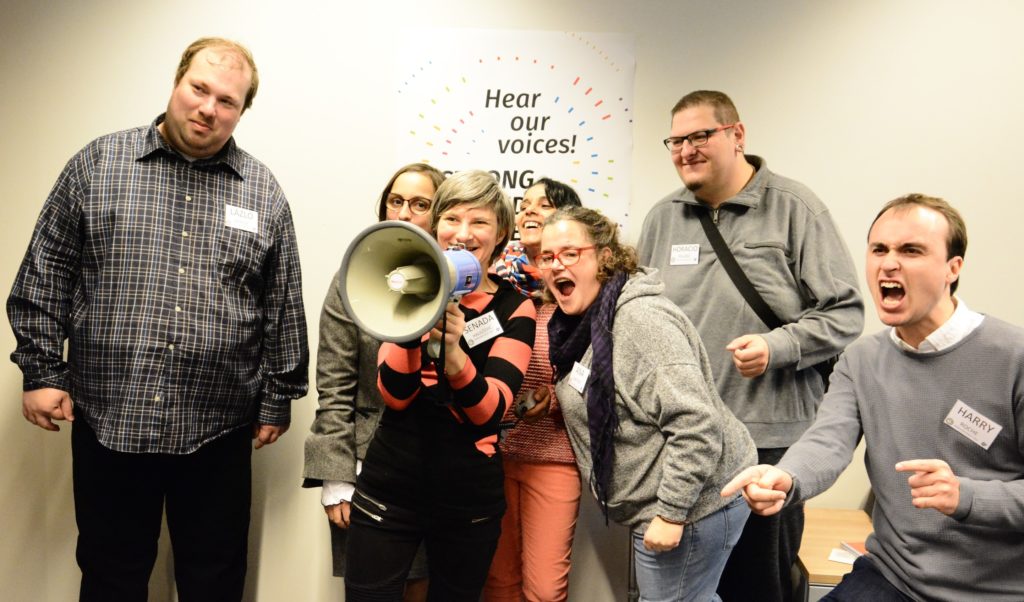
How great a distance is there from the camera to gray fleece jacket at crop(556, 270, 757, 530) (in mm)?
1870

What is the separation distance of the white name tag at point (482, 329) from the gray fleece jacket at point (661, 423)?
281 mm

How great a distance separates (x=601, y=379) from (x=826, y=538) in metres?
1.28

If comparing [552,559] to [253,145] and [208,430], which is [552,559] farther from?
[253,145]

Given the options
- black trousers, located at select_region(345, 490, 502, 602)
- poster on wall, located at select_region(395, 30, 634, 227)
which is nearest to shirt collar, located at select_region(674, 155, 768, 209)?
poster on wall, located at select_region(395, 30, 634, 227)

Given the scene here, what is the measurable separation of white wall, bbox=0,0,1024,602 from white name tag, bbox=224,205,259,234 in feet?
1.92

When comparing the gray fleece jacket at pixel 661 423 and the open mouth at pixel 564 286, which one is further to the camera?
the open mouth at pixel 564 286

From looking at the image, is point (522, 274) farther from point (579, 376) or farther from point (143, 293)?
point (143, 293)

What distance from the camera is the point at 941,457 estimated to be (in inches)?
66.4

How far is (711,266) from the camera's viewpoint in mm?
2438

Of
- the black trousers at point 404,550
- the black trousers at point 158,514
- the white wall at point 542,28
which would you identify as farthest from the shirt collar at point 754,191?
the black trousers at point 158,514

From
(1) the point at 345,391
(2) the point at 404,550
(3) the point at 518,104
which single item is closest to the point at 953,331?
(2) the point at 404,550

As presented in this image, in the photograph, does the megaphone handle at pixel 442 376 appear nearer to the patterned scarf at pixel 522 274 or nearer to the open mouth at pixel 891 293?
the patterned scarf at pixel 522 274

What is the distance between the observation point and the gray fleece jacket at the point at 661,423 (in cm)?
187

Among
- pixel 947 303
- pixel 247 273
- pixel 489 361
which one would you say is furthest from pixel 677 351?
pixel 247 273
